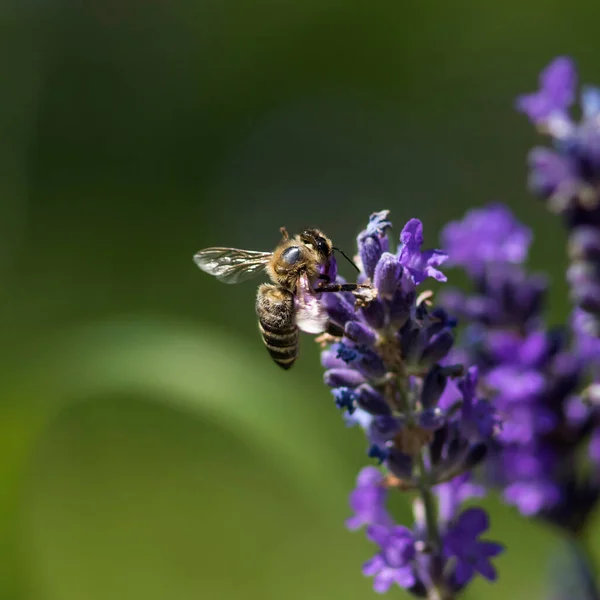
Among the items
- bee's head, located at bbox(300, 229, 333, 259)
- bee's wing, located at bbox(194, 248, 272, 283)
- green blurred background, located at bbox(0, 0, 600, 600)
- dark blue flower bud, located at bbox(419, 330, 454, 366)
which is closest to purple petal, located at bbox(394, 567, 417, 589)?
dark blue flower bud, located at bbox(419, 330, 454, 366)

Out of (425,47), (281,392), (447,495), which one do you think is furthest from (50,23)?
(447,495)

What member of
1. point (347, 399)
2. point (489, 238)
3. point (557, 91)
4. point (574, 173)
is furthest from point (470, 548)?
point (557, 91)

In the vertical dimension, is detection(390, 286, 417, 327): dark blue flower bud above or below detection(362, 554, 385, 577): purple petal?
above

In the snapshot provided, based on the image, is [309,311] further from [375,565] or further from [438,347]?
[375,565]

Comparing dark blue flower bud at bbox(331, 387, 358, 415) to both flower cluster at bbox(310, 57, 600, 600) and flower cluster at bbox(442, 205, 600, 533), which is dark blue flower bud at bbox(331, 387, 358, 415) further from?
flower cluster at bbox(442, 205, 600, 533)

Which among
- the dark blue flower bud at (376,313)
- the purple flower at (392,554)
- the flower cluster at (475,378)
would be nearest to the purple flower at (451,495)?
the flower cluster at (475,378)

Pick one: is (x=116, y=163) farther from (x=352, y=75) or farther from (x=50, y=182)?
(x=352, y=75)
